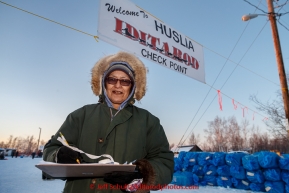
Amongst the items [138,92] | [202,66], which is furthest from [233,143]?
[138,92]

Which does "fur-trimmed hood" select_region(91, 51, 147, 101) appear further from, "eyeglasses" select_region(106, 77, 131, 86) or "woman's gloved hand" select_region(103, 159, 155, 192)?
"woman's gloved hand" select_region(103, 159, 155, 192)

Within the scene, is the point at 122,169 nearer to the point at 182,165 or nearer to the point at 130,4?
the point at 130,4

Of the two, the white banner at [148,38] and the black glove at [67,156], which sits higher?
the white banner at [148,38]

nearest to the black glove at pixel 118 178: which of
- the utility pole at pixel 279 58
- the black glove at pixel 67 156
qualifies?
the black glove at pixel 67 156

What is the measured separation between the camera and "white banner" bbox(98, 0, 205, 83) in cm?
315

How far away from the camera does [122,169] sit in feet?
3.64

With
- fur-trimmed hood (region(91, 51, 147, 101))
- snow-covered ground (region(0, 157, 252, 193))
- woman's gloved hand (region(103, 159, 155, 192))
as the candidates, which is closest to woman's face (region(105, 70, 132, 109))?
fur-trimmed hood (region(91, 51, 147, 101))

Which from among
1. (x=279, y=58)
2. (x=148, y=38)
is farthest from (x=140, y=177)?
(x=279, y=58)

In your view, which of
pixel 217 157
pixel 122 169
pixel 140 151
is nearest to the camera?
pixel 122 169

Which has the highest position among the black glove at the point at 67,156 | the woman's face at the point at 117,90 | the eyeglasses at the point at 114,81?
the eyeglasses at the point at 114,81

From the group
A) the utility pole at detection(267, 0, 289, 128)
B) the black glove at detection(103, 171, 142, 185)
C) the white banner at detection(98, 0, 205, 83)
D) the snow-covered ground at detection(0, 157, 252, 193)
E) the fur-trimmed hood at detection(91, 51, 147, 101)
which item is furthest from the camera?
the snow-covered ground at detection(0, 157, 252, 193)

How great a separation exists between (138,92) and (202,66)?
119 inches

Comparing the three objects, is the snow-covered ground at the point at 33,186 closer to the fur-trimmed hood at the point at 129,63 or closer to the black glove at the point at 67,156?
the fur-trimmed hood at the point at 129,63

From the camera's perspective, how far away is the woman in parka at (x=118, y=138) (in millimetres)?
1292
